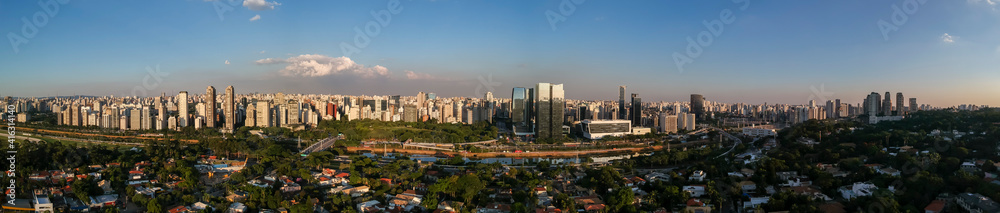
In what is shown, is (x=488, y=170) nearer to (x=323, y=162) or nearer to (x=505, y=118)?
(x=323, y=162)

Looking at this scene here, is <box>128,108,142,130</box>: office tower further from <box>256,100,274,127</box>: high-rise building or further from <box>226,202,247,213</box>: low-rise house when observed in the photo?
<box>226,202,247,213</box>: low-rise house

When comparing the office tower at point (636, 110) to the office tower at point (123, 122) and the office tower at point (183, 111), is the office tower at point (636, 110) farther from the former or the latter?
the office tower at point (123, 122)

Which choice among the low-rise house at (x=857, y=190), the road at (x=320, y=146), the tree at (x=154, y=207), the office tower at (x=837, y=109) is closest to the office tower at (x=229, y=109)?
the road at (x=320, y=146)

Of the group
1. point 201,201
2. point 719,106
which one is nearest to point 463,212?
point 201,201

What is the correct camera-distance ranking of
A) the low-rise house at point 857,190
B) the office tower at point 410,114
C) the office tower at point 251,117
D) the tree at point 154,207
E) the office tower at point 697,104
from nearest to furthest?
the tree at point 154,207, the low-rise house at point 857,190, the office tower at point 251,117, the office tower at point 410,114, the office tower at point 697,104

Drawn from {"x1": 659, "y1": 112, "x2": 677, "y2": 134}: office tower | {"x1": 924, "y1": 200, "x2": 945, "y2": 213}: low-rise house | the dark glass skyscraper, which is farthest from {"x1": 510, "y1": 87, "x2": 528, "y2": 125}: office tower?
{"x1": 924, "y1": 200, "x2": 945, "y2": 213}: low-rise house

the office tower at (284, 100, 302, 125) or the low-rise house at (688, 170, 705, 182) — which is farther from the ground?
the office tower at (284, 100, 302, 125)

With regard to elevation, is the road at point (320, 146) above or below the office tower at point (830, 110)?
below

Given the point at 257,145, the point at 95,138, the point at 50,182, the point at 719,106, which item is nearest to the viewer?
the point at 50,182
